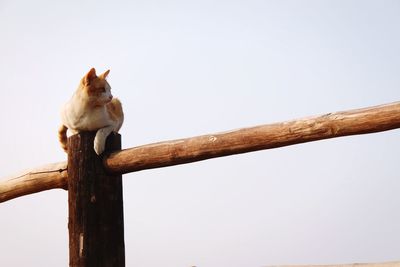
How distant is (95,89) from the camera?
3191mm

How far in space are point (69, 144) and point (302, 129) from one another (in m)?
1.18

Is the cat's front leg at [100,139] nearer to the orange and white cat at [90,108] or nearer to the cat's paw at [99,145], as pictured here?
the cat's paw at [99,145]

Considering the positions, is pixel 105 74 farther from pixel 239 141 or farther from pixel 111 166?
pixel 239 141

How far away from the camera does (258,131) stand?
6.70 ft

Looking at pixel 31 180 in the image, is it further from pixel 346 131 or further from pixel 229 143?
pixel 346 131

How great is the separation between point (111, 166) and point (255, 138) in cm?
75

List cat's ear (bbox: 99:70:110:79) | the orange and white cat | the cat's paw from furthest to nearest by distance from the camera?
cat's ear (bbox: 99:70:110:79), the orange and white cat, the cat's paw

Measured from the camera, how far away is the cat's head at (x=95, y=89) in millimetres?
3168

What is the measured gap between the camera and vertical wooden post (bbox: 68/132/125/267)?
2400 mm

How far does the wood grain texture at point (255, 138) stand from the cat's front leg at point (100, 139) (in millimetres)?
58

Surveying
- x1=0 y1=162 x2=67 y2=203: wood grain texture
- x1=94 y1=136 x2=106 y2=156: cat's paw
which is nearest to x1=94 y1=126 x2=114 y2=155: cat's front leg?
x1=94 y1=136 x2=106 y2=156: cat's paw

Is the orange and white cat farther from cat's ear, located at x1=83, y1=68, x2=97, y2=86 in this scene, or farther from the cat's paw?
the cat's paw

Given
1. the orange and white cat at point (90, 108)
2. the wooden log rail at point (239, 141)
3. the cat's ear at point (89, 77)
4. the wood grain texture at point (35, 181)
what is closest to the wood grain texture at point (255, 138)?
the wooden log rail at point (239, 141)

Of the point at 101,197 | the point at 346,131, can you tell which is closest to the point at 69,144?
the point at 101,197
